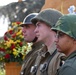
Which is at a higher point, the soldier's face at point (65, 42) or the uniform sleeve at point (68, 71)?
the soldier's face at point (65, 42)

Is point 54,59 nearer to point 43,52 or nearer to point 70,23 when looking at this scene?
point 43,52

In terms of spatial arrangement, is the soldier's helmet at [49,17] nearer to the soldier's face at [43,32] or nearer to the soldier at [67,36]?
the soldier's face at [43,32]

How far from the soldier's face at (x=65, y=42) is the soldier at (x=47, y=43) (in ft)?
2.08

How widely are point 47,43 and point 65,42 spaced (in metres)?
1.01

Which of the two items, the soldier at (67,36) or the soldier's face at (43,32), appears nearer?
the soldier at (67,36)

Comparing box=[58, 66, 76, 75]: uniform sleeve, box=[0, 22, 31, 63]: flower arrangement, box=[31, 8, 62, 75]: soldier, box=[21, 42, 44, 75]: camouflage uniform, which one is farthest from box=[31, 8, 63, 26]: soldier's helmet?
box=[0, 22, 31, 63]: flower arrangement

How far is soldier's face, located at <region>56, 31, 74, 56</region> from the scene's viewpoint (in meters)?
3.08

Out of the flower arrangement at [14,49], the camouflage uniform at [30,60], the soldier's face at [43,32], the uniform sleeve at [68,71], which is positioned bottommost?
the flower arrangement at [14,49]

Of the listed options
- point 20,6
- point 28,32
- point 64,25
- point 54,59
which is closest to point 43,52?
point 54,59

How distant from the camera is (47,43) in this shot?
412cm

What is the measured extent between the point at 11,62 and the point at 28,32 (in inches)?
80.8

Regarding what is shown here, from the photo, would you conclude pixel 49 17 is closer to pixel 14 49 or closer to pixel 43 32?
pixel 43 32

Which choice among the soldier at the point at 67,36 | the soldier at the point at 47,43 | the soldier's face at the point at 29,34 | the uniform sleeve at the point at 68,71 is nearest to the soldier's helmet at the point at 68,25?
the soldier at the point at 67,36

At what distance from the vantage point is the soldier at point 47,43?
3842 millimetres
